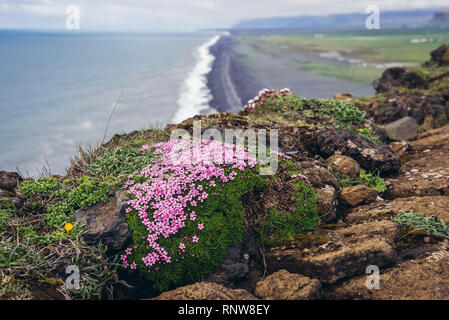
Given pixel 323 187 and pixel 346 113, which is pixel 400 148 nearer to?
pixel 346 113

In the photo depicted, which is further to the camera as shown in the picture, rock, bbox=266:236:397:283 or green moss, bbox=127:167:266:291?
green moss, bbox=127:167:266:291

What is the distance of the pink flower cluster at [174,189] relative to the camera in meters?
4.93

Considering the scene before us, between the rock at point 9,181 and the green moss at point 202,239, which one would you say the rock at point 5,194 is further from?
the green moss at point 202,239

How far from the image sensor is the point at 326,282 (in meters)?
4.62

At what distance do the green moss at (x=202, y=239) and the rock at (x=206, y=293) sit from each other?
1.29 ft

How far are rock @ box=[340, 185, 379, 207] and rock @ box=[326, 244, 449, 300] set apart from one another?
1908 mm

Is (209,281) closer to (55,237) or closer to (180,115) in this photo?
(55,237)

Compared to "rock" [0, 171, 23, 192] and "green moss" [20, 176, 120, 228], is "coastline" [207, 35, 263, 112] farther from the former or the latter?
"green moss" [20, 176, 120, 228]

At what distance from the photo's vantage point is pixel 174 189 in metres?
5.26

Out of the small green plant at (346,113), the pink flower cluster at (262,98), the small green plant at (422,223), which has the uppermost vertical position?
the pink flower cluster at (262,98)

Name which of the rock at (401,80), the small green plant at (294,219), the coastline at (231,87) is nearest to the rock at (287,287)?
the small green plant at (294,219)

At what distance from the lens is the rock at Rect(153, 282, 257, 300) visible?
4.29 metres

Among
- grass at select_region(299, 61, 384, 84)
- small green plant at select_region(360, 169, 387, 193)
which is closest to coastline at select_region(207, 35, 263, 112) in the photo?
grass at select_region(299, 61, 384, 84)

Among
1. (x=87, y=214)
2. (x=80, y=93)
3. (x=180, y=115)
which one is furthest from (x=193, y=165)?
(x=80, y=93)
